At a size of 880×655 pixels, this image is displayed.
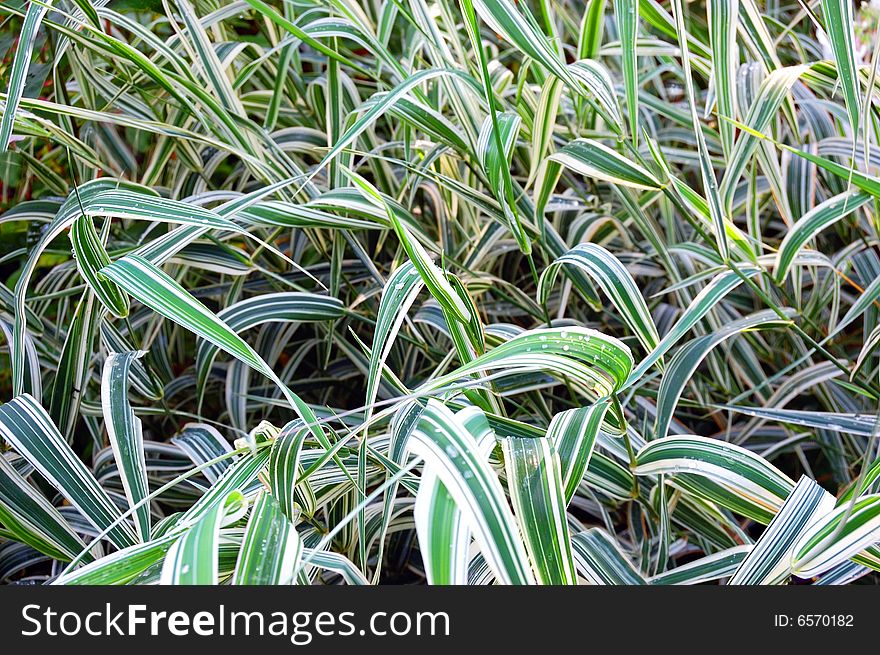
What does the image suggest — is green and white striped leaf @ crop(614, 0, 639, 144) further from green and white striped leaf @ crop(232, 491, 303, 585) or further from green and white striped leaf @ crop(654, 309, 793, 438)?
green and white striped leaf @ crop(232, 491, 303, 585)

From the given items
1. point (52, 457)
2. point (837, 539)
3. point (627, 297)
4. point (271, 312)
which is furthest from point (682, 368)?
point (52, 457)

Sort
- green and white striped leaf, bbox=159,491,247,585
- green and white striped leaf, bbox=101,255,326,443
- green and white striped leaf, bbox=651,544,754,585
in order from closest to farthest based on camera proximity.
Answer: green and white striped leaf, bbox=159,491,247,585 < green and white striped leaf, bbox=101,255,326,443 < green and white striped leaf, bbox=651,544,754,585

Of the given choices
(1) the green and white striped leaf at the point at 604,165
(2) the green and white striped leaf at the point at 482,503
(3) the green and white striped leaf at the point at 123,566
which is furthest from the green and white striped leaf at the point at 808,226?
(3) the green and white striped leaf at the point at 123,566

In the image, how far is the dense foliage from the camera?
1.24 feet

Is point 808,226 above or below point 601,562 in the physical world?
above

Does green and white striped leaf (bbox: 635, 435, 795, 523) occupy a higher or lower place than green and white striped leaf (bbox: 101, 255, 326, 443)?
lower

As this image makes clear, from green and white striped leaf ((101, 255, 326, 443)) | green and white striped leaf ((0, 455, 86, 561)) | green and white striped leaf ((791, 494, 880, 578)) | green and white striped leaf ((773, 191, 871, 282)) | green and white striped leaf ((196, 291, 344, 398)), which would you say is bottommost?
green and white striped leaf ((791, 494, 880, 578))

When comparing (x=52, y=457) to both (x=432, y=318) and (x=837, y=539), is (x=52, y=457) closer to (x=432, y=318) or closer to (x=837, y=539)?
(x=432, y=318)

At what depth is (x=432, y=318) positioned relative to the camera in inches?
24.8

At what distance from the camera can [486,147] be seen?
1.80 feet

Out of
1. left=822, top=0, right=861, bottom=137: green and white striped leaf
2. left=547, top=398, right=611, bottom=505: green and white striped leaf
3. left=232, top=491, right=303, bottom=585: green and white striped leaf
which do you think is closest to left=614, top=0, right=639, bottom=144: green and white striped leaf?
left=822, top=0, right=861, bottom=137: green and white striped leaf

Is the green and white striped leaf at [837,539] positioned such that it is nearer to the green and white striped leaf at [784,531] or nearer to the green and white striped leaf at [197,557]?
the green and white striped leaf at [784,531]

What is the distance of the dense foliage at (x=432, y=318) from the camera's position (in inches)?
14.9

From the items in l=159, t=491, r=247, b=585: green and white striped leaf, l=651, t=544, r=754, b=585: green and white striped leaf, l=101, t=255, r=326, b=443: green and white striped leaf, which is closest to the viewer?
l=159, t=491, r=247, b=585: green and white striped leaf
